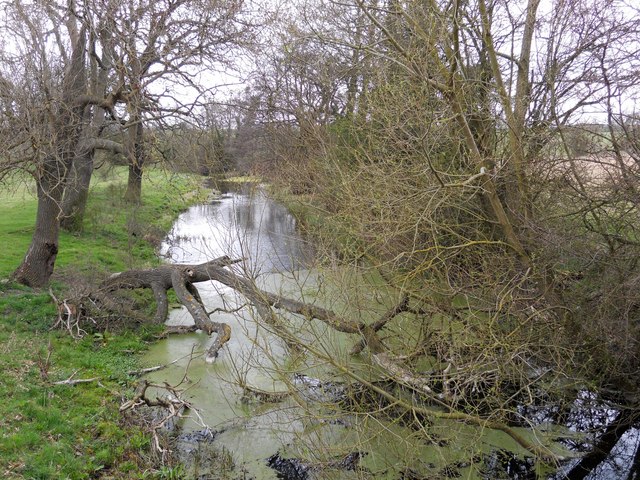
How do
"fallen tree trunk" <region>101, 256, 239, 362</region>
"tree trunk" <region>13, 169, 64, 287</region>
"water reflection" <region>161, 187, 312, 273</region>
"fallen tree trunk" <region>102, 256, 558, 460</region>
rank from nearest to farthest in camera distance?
"fallen tree trunk" <region>102, 256, 558, 460</region> → "fallen tree trunk" <region>101, 256, 239, 362</region> → "tree trunk" <region>13, 169, 64, 287</region> → "water reflection" <region>161, 187, 312, 273</region>

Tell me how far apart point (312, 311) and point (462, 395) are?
2.60 m

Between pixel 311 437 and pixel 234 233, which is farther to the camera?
pixel 234 233

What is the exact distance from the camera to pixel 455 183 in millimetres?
5715

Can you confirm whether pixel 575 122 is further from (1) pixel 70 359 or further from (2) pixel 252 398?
(1) pixel 70 359

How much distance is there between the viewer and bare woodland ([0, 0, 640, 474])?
20.3 ft

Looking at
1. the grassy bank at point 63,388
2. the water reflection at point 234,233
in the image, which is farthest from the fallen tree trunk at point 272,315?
the water reflection at point 234,233

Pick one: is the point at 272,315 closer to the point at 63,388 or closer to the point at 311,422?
the point at 311,422

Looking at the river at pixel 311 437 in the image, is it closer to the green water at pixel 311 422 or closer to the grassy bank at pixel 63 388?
the green water at pixel 311 422

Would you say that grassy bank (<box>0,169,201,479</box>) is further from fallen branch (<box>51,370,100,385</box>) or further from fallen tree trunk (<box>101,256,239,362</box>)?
fallen tree trunk (<box>101,256,239,362</box>)

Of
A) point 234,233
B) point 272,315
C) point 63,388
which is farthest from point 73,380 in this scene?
point 234,233

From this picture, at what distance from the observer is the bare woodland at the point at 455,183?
20.3ft

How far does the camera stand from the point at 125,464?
583cm

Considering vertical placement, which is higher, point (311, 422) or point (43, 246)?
point (43, 246)

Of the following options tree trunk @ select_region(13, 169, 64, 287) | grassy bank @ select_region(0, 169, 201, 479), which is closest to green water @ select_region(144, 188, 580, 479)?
grassy bank @ select_region(0, 169, 201, 479)
